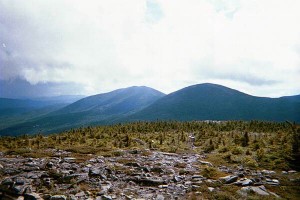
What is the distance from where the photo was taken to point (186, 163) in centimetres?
2566

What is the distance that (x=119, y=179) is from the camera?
19.7 metres

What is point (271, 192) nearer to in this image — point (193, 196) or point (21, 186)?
point (193, 196)

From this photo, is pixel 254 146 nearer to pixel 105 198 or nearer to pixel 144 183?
pixel 144 183

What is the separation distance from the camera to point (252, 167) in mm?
24578

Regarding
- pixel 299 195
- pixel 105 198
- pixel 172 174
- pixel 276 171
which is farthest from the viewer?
pixel 276 171

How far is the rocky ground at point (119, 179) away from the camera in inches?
645

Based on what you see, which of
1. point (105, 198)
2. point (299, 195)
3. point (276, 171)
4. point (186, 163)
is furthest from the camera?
point (186, 163)

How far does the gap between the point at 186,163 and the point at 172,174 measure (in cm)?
467

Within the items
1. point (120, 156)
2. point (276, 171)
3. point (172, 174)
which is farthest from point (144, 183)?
point (276, 171)

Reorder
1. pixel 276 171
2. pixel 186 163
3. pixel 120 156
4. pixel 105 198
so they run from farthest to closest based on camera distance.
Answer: pixel 120 156 < pixel 186 163 < pixel 276 171 < pixel 105 198

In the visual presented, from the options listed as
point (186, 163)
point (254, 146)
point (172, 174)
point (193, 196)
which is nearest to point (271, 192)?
point (193, 196)

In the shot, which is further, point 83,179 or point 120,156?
point 120,156

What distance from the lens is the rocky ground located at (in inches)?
645

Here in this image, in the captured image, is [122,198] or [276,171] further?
[276,171]
